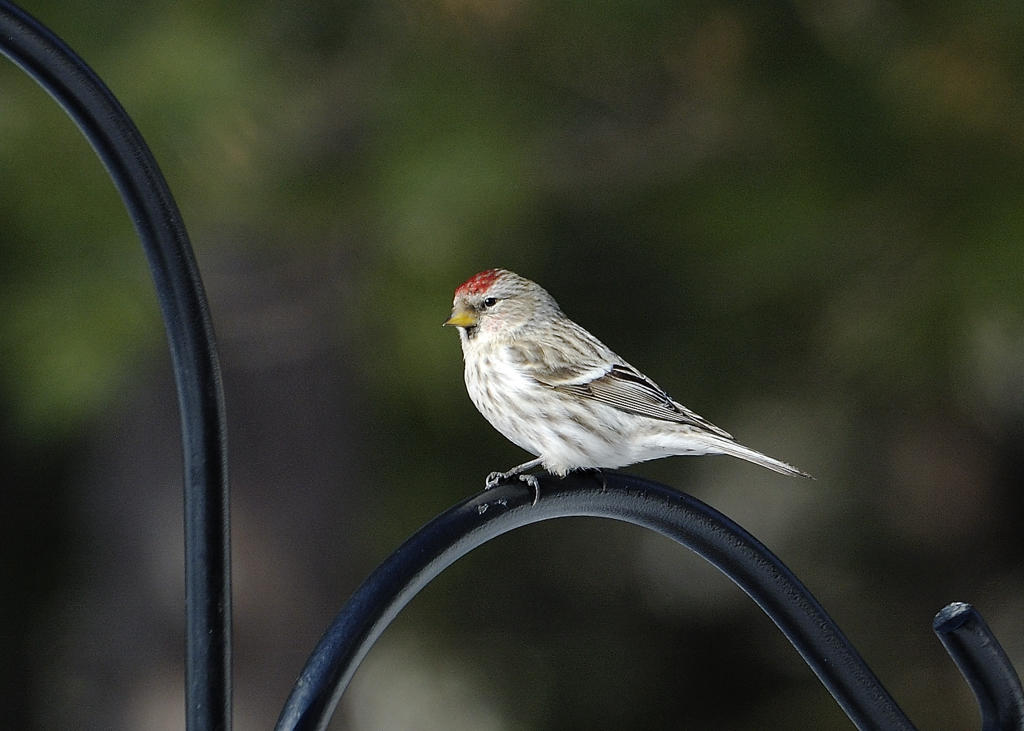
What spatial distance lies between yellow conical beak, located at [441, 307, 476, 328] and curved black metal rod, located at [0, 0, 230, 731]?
0.69 metres

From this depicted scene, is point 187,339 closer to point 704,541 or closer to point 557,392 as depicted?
point 704,541

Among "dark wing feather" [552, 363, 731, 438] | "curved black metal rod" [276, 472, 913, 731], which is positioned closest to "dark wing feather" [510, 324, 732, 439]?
"dark wing feather" [552, 363, 731, 438]

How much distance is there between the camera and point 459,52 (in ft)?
7.69

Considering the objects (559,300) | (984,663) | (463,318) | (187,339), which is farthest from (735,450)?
(559,300)

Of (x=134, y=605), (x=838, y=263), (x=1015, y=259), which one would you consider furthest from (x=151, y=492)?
(x=1015, y=259)

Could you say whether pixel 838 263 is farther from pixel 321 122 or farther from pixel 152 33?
pixel 152 33

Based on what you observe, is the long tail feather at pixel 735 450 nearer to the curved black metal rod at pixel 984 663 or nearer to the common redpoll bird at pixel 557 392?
the common redpoll bird at pixel 557 392

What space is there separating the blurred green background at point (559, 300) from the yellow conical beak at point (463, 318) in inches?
19.2

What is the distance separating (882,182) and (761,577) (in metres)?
1.33

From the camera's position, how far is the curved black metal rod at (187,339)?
38.5 inches

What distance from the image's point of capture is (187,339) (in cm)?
102

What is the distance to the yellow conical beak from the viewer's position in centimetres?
172

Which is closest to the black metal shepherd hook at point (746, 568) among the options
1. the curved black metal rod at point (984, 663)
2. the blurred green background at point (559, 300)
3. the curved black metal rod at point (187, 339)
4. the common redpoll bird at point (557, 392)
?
the curved black metal rod at point (984, 663)

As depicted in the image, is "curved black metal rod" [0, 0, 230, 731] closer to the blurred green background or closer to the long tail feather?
the long tail feather
